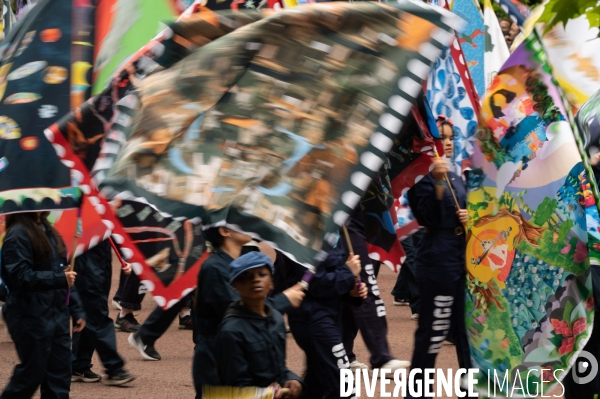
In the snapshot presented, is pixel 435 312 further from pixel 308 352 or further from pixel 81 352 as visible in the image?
pixel 81 352

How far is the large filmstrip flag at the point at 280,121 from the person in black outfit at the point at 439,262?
264cm

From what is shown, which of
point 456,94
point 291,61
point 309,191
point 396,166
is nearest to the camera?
point 309,191

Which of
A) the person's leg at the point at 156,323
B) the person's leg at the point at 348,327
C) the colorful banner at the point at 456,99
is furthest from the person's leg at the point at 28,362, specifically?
the colorful banner at the point at 456,99

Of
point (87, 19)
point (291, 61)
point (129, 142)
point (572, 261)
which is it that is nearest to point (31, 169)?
point (87, 19)

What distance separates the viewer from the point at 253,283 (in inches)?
201

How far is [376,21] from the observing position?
14.6 ft

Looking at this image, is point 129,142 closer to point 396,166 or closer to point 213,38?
point 213,38

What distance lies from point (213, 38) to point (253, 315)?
50.9 inches

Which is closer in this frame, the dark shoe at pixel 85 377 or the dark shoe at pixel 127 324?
the dark shoe at pixel 85 377

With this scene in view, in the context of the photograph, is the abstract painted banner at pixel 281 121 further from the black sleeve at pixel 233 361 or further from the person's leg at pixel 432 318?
the person's leg at pixel 432 318

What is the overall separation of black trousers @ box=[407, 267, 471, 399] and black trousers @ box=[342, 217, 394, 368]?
93 cm

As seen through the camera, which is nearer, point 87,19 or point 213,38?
point 213,38

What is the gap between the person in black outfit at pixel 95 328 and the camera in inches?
339

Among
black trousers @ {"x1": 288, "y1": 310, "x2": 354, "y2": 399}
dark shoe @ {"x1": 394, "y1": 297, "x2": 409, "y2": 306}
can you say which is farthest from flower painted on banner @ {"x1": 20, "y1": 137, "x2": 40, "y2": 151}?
dark shoe @ {"x1": 394, "y1": 297, "x2": 409, "y2": 306}
